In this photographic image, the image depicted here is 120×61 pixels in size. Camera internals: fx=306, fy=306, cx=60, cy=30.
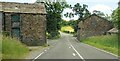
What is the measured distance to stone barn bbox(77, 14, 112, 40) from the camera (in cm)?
9038

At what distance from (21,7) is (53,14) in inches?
1700

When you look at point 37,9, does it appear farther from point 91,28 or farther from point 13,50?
point 91,28

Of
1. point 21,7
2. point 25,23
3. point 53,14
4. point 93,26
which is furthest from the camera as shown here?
point 53,14

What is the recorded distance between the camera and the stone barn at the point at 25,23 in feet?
175

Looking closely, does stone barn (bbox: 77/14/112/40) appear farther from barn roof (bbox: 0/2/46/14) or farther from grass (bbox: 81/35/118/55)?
grass (bbox: 81/35/118/55)

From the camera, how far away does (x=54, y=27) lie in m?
103

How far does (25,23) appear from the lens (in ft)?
177

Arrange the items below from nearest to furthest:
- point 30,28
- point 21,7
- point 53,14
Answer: point 30,28 → point 21,7 → point 53,14

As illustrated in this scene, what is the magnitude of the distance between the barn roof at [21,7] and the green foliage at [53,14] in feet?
131

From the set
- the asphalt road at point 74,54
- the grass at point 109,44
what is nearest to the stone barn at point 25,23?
the grass at point 109,44

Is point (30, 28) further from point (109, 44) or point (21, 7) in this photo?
point (109, 44)

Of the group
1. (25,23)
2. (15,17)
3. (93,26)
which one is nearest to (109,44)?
(25,23)

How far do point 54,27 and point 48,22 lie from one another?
269 cm

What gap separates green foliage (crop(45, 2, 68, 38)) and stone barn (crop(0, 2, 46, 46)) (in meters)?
42.4
